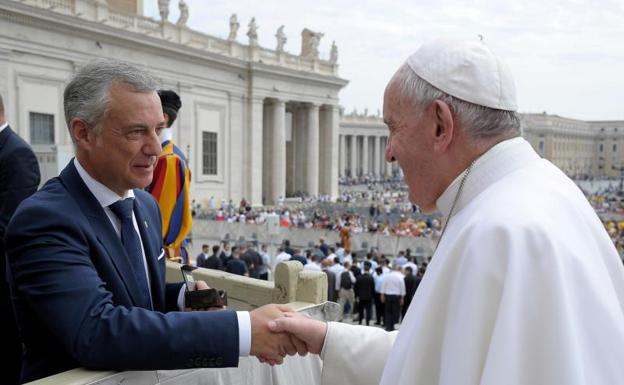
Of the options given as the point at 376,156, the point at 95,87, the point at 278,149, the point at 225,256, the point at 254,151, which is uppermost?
the point at 376,156

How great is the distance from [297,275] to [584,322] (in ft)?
6.04

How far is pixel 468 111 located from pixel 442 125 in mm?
91

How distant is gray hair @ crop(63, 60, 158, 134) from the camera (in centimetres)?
222

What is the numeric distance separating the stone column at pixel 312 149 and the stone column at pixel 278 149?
341 cm

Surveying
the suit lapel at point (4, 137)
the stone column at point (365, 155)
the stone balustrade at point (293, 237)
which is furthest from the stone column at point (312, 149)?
the stone column at point (365, 155)

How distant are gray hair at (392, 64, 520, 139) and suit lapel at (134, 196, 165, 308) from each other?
1.31 metres

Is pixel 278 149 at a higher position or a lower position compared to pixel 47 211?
higher

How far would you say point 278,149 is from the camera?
43.9m

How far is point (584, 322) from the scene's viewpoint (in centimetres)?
152

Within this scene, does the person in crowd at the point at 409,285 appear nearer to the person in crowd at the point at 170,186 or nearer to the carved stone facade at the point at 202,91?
the person in crowd at the point at 170,186

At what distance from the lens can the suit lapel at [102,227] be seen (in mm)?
2211

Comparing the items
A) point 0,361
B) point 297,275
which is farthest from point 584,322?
point 0,361

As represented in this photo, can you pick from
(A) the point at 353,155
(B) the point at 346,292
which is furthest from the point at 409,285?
(A) the point at 353,155

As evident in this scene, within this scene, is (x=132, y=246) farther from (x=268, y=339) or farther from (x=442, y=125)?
(x=442, y=125)
